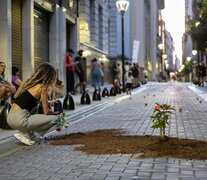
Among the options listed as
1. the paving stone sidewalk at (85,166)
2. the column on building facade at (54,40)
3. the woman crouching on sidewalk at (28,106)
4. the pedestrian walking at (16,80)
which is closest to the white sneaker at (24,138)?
the woman crouching on sidewalk at (28,106)

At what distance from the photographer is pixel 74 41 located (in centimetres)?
2889

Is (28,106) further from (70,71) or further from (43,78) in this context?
(70,71)

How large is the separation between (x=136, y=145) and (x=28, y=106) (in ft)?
6.48

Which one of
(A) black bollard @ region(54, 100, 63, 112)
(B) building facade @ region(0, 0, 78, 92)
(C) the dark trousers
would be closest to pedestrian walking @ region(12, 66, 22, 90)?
(A) black bollard @ region(54, 100, 63, 112)

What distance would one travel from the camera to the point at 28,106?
8867 mm

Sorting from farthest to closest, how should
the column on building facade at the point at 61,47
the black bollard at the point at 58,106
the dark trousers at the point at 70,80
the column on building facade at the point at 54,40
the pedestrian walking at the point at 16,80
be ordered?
the dark trousers at the point at 70,80 → the column on building facade at the point at 61,47 → the column on building facade at the point at 54,40 → the pedestrian walking at the point at 16,80 → the black bollard at the point at 58,106

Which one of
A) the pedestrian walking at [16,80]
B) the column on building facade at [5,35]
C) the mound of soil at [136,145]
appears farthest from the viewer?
the column on building facade at [5,35]

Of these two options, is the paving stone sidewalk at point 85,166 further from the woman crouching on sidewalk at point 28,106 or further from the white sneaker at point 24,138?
the woman crouching on sidewalk at point 28,106

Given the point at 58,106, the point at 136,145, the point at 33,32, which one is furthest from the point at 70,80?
the point at 136,145

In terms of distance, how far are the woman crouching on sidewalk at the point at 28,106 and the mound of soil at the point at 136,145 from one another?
437 mm

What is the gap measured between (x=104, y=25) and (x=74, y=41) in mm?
11828

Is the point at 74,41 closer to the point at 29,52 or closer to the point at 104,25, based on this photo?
the point at 29,52

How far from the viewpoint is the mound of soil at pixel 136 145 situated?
295 inches

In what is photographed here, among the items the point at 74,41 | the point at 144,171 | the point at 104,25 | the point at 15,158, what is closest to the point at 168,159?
the point at 144,171
